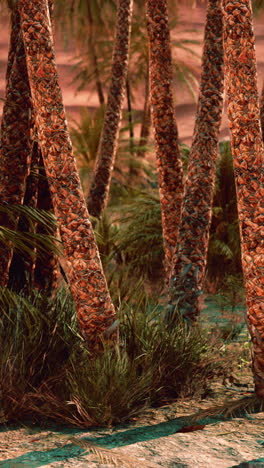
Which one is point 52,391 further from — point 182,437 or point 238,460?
point 238,460

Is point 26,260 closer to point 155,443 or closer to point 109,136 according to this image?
point 155,443

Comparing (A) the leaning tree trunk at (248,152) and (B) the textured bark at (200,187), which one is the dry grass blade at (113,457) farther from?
(B) the textured bark at (200,187)

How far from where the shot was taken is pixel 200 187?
22.4ft

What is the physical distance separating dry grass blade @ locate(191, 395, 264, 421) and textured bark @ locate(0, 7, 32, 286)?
2244mm

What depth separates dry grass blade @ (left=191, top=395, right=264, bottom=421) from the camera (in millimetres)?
5371

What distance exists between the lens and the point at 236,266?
10.4 meters

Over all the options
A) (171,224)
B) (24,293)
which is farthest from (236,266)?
(24,293)

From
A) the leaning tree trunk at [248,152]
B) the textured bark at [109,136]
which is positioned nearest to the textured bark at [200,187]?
the leaning tree trunk at [248,152]

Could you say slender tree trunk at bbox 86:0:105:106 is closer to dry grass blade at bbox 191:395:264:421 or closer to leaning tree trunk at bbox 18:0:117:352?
leaning tree trunk at bbox 18:0:117:352

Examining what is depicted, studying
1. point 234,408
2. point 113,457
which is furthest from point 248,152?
point 113,457

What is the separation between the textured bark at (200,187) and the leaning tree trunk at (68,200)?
1.29 m

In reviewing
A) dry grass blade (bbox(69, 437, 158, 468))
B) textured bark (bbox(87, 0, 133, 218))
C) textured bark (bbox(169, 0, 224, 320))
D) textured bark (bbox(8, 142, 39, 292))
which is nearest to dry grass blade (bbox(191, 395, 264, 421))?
dry grass blade (bbox(69, 437, 158, 468))

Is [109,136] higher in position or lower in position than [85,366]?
higher

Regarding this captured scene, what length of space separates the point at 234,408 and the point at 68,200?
2022 millimetres
